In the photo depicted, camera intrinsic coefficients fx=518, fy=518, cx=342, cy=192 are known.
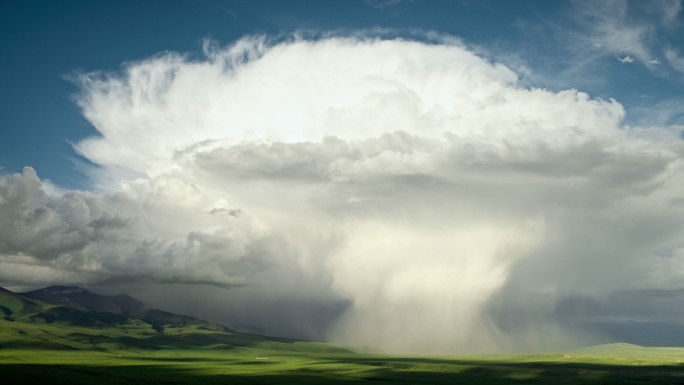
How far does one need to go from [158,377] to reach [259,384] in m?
44.4

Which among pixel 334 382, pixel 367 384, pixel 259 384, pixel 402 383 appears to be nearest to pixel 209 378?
pixel 259 384

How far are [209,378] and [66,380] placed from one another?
A: 49.5 metres

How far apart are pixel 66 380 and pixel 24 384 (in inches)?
590

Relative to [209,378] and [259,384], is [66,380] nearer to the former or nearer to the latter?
[209,378]

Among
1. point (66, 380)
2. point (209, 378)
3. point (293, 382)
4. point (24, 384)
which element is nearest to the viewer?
point (24, 384)

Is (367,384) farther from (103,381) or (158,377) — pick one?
(103,381)

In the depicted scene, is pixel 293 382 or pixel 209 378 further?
pixel 209 378

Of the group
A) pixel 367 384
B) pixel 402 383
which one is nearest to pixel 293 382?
pixel 367 384

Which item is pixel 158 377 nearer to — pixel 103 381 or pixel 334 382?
pixel 103 381

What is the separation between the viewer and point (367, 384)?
634 feet

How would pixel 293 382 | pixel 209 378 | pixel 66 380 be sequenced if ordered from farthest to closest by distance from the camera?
pixel 209 378, pixel 293 382, pixel 66 380

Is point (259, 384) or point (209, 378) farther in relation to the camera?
point (209, 378)

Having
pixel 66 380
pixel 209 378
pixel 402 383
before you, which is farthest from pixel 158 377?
pixel 402 383

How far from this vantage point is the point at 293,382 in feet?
605
